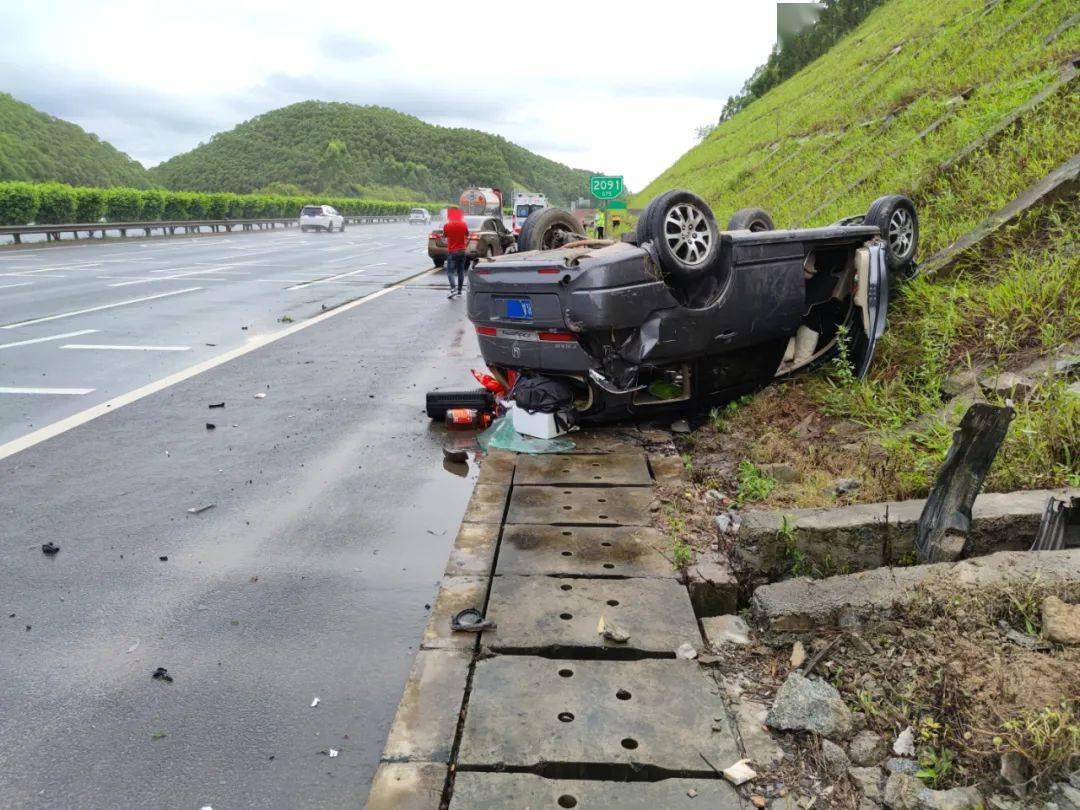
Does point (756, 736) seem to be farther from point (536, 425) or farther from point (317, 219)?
point (317, 219)

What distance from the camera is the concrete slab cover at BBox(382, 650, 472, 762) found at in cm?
266

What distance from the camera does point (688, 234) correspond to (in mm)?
5828

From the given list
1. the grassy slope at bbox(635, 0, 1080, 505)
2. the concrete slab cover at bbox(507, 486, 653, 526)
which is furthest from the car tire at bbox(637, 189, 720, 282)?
the concrete slab cover at bbox(507, 486, 653, 526)

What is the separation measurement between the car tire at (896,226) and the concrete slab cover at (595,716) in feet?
16.4

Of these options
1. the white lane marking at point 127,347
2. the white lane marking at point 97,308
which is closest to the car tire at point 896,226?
the white lane marking at point 127,347

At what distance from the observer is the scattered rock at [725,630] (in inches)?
132

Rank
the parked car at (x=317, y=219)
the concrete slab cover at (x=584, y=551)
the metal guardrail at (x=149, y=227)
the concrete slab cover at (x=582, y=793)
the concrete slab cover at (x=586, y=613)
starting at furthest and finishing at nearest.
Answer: the parked car at (x=317, y=219), the metal guardrail at (x=149, y=227), the concrete slab cover at (x=584, y=551), the concrete slab cover at (x=586, y=613), the concrete slab cover at (x=582, y=793)

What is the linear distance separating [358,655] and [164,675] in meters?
0.76

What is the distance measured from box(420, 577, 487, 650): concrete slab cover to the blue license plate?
245cm

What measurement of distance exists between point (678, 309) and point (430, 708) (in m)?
3.61

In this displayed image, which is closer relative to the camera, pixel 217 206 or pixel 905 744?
pixel 905 744

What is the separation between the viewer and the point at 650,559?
4.01m

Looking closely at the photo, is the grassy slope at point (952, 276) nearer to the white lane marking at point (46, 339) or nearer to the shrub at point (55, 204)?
the white lane marking at point (46, 339)

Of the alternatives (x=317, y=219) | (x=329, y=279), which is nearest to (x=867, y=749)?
(x=329, y=279)
